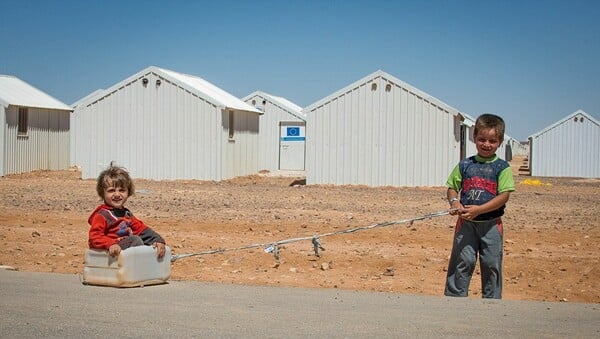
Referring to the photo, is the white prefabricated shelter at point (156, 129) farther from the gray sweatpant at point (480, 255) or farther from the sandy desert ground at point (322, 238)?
the gray sweatpant at point (480, 255)

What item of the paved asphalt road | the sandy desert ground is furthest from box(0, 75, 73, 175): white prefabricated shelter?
the paved asphalt road

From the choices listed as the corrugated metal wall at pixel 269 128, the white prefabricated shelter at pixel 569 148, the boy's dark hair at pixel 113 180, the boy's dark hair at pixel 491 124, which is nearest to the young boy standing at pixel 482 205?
the boy's dark hair at pixel 491 124

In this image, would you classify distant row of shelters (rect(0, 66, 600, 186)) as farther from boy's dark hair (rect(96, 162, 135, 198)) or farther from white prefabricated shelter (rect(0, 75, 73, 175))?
boy's dark hair (rect(96, 162, 135, 198))

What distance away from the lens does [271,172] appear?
131 ft

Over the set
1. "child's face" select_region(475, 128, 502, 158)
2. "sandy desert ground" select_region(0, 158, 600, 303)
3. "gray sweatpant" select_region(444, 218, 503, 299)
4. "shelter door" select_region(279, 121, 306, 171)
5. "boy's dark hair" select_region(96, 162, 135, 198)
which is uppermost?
"shelter door" select_region(279, 121, 306, 171)

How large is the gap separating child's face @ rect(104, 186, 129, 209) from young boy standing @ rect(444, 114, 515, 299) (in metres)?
2.77

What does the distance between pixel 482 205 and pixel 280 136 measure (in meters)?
35.7

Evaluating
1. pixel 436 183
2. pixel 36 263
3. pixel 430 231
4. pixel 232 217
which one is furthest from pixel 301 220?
pixel 436 183

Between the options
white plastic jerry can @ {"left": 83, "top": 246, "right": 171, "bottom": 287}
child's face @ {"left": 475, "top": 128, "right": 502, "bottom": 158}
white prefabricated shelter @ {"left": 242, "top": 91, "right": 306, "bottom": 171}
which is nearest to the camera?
white plastic jerry can @ {"left": 83, "top": 246, "right": 171, "bottom": 287}

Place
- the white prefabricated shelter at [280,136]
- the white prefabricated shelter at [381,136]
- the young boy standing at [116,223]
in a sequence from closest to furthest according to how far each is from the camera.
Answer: the young boy standing at [116,223] → the white prefabricated shelter at [381,136] → the white prefabricated shelter at [280,136]

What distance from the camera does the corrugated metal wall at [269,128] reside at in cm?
4153

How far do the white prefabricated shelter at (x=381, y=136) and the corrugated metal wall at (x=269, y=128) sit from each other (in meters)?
12.3

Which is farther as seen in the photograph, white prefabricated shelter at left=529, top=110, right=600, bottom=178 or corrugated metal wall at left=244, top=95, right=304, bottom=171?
corrugated metal wall at left=244, top=95, right=304, bottom=171

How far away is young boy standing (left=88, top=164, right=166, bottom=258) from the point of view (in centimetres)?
670
